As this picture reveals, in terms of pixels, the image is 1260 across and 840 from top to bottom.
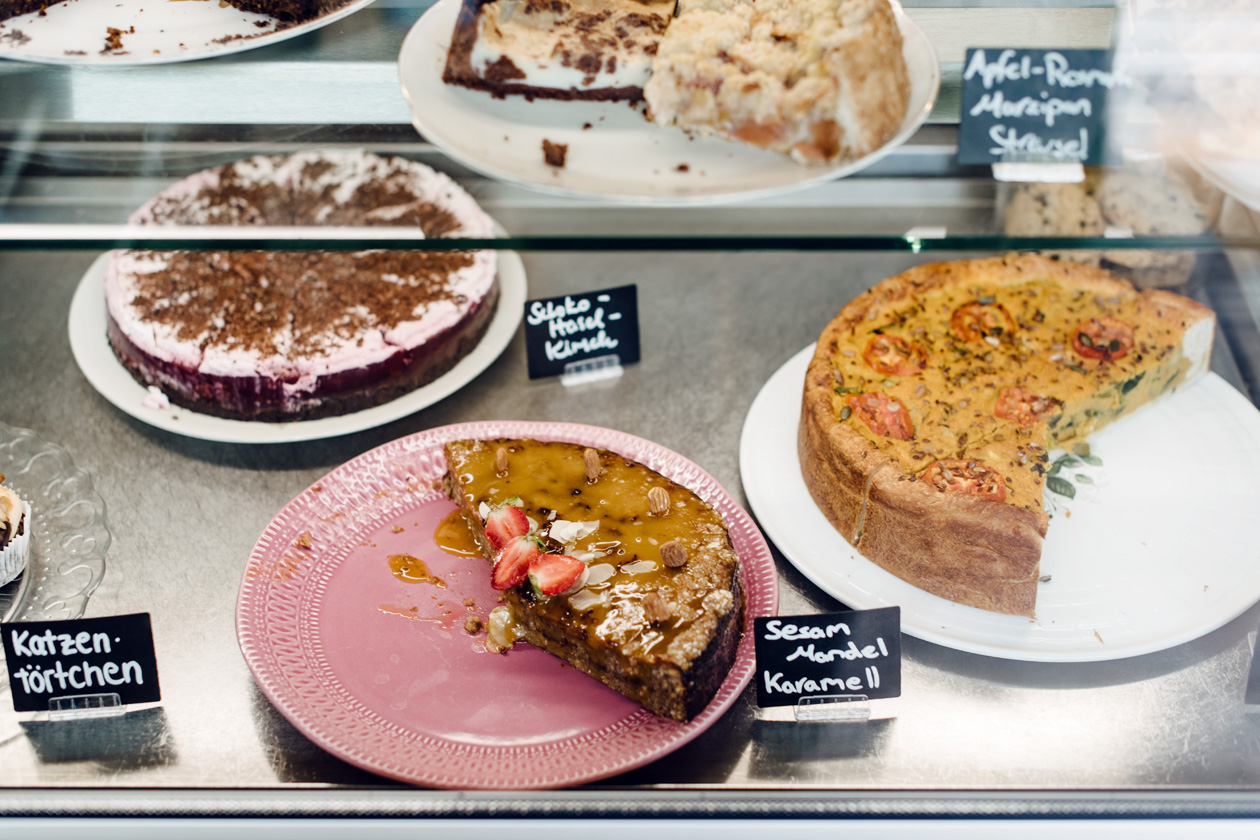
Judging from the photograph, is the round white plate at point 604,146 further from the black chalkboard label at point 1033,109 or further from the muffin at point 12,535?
the muffin at point 12,535

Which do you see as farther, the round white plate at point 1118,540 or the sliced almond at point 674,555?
the round white plate at point 1118,540

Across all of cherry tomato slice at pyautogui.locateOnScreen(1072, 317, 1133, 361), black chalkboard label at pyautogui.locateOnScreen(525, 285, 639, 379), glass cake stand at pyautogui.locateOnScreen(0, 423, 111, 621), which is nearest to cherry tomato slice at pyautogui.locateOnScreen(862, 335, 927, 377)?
cherry tomato slice at pyautogui.locateOnScreen(1072, 317, 1133, 361)

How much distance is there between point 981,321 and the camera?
2.43 meters

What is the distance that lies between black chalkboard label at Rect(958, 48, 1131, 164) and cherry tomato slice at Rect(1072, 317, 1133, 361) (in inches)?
36.5

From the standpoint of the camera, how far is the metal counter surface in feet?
5.69

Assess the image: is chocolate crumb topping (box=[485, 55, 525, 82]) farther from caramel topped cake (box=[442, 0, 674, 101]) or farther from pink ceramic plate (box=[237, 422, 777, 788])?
pink ceramic plate (box=[237, 422, 777, 788])

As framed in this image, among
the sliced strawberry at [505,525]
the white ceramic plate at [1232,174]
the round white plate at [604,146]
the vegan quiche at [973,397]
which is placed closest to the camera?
the round white plate at [604,146]

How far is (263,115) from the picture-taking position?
1738 mm

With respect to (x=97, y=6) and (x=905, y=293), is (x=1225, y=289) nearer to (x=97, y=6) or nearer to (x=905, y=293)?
(x=905, y=293)

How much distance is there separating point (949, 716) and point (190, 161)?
1.63 metres

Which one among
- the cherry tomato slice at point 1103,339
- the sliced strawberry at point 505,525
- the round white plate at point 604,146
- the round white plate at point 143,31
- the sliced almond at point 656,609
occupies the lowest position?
the sliced almond at point 656,609

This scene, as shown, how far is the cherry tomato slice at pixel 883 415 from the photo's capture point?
7.07 ft

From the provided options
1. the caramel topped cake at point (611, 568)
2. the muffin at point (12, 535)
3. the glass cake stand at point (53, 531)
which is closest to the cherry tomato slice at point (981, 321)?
the caramel topped cake at point (611, 568)

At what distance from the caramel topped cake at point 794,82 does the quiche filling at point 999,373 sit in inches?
29.7
